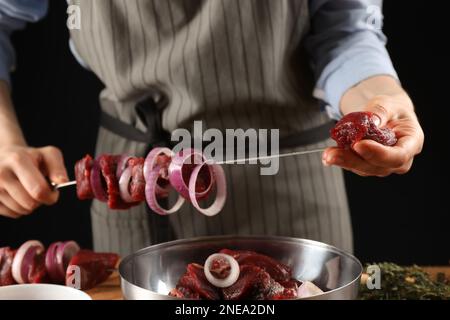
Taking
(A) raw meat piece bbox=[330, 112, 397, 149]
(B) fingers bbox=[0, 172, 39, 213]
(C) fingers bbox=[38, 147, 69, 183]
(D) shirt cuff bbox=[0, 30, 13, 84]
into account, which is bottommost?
(B) fingers bbox=[0, 172, 39, 213]

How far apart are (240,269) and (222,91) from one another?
0.52 metres

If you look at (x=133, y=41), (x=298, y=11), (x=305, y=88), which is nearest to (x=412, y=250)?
(x=305, y=88)

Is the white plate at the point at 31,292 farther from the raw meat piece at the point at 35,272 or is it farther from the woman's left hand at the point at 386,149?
the woman's left hand at the point at 386,149

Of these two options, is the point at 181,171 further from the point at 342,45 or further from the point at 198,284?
the point at 342,45

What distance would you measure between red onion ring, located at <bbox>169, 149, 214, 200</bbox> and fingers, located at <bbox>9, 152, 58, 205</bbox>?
0.95 feet

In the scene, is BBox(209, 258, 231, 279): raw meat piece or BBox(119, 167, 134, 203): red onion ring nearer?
BBox(209, 258, 231, 279): raw meat piece

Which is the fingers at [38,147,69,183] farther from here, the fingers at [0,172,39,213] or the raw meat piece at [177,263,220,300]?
the raw meat piece at [177,263,220,300]

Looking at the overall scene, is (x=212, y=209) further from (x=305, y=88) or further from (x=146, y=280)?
(x=305, y=88)

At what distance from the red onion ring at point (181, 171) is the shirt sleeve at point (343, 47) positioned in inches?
16.7

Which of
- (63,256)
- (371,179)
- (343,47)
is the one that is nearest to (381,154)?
(343,47)

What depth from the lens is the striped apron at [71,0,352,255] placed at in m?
1.39

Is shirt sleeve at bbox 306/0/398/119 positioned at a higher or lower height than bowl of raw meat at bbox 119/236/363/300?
higher

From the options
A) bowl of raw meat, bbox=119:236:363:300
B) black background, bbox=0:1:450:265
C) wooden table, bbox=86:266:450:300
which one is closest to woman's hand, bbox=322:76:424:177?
bowl of raw meat, bbox=119:236:363:300

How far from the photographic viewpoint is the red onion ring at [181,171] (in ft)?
3.49
